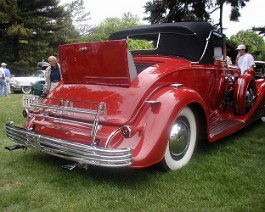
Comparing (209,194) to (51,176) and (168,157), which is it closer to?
(168,157)

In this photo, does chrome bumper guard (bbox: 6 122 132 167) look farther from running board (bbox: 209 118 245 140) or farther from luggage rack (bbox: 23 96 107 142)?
running board (bbox: 209 118 245 140)

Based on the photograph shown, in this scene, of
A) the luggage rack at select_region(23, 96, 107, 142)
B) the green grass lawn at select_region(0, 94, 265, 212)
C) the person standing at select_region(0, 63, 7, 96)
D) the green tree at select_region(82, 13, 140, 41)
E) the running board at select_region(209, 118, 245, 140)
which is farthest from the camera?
the green tree at select_region(82, 13, 140, 41)

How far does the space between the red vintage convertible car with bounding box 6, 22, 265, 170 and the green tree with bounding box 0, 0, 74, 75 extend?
84.2 ft

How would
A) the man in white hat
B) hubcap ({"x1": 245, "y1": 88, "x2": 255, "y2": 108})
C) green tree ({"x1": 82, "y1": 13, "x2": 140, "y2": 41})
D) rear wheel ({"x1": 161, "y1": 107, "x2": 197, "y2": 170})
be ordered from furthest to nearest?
green tree ({"x1": 82, "y1": 13, "x2": 140, "y2": 41}) < the man in white hat < hubcap ({"x1": 245, "y1": 88, "x2": 255, "y2": 108}) < rear wheel ({"x1": 161, "y1": 107, "x2": 197, "y2": 170})

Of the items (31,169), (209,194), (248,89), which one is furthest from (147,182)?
(248,89)

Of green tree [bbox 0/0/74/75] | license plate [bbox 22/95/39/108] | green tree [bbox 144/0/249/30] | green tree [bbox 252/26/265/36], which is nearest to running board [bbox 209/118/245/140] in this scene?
license plate [bbox 22/95/39/108]

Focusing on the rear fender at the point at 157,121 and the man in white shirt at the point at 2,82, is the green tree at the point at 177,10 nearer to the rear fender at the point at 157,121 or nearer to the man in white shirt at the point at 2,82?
the man in white shirt at the point at 2,82

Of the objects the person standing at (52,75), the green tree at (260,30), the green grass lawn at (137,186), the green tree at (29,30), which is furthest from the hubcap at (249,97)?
the green tree at (29,30)

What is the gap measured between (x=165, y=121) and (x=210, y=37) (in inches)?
85.2

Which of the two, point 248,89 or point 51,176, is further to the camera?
point 248,89

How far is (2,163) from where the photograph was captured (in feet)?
13.8

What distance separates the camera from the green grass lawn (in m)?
2.99

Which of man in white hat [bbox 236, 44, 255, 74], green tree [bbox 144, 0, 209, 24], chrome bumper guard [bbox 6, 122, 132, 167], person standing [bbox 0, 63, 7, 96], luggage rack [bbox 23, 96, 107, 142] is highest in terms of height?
green tree [bbox 144, 0, 209, 24]

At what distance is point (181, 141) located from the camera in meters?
3.87
